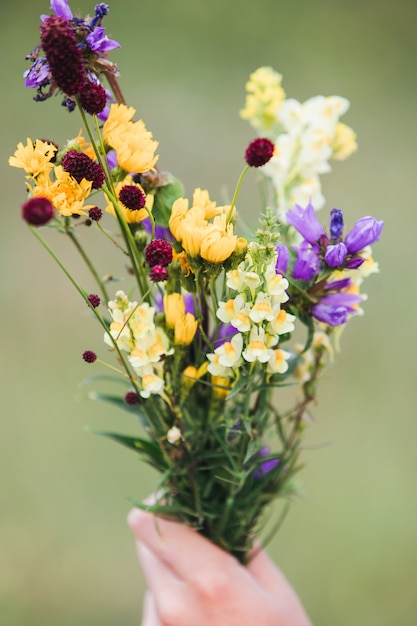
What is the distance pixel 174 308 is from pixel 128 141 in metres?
0.14

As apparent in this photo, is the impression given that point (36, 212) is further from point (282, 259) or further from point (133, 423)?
point (133, 423)

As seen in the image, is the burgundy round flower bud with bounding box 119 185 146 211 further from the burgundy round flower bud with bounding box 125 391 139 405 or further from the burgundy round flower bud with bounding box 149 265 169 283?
the burgundy round flower bud with bounding box 125 391 139 405

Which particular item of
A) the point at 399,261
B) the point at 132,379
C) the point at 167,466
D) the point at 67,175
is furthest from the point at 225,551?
the point at 399,261

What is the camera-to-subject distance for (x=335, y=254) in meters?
0.53

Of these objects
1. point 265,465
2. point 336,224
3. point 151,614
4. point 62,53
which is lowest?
point 151,614

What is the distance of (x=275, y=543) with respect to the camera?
4.92ft

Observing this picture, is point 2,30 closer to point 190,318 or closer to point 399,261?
point 399,261

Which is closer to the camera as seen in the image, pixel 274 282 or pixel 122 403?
pixel 274 282

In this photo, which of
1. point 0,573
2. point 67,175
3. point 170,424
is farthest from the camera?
point 0,573

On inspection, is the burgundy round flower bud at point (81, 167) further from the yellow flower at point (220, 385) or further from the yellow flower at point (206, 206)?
the yellow flower at point (220, 385)

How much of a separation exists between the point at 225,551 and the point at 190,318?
0.89 ft

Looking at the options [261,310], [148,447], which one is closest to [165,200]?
[261,310]

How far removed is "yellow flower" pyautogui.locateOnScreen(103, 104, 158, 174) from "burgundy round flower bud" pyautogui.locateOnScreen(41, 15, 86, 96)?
0.21 ft

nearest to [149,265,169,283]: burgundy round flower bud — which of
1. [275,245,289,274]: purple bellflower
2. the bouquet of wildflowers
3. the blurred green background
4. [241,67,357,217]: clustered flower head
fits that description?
the bouquet of wildflowers
